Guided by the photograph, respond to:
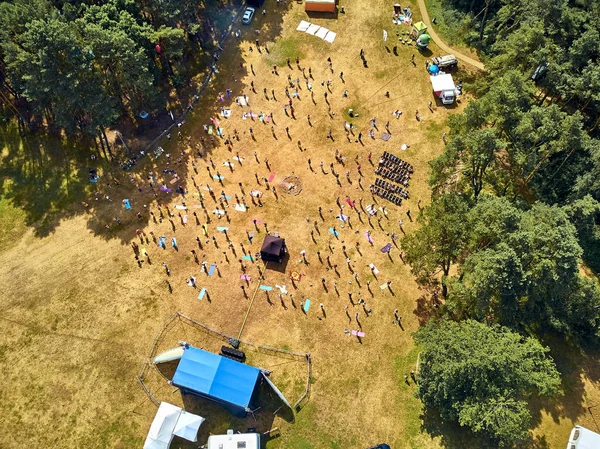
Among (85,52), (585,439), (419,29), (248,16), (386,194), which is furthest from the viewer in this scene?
(248,16)

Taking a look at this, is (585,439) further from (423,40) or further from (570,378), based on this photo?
(423,40)

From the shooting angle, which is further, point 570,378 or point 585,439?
point 570,378

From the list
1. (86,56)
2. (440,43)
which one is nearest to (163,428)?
(86,56)

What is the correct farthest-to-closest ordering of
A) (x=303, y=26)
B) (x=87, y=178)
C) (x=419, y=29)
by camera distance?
(x=303, y=26) → (x=419, y=29) → (x=87, y=178)

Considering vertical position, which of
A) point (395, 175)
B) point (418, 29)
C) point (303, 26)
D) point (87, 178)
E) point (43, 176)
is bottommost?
point (43, 176)

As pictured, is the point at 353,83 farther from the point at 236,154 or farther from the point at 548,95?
the point at 548,95

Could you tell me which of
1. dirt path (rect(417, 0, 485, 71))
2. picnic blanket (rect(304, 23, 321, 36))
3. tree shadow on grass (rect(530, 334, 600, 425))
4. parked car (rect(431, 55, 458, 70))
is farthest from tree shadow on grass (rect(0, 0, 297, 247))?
tree shadow on grass (rect(530, 334, 600, 425))

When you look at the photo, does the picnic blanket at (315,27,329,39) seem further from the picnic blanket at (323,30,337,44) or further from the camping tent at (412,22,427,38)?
the camping tent at (412,22,427,38)
